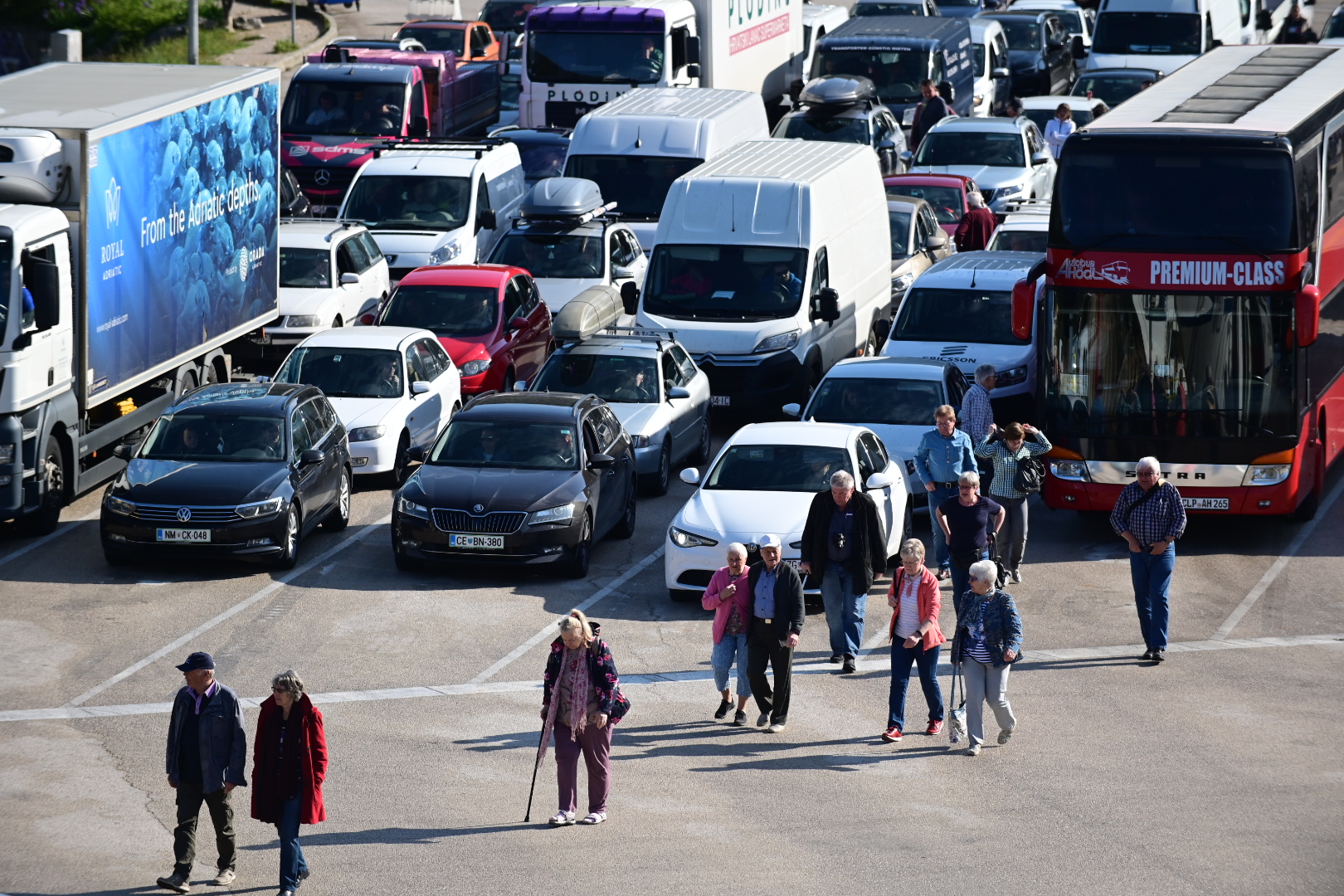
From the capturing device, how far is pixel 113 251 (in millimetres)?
20344

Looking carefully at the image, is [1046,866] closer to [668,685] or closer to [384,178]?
[668,685]

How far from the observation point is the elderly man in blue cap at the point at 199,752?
11531 millimetres

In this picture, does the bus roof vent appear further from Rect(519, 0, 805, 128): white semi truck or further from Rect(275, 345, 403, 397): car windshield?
Rect(519, 0, 805, 128): white semi truck

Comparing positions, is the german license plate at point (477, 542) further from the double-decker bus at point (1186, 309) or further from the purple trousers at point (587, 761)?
the purple trousers at point (587, 761)

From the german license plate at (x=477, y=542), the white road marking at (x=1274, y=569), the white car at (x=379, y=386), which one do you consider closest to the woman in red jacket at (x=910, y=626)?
the white road marking at (x=1274, y=569)

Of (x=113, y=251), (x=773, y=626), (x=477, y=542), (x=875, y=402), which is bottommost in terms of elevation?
(x=477, y=542)

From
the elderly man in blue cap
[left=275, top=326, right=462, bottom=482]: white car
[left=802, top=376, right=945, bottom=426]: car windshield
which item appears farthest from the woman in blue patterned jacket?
[left=275, top=326, right=462, bottom=482]: white car

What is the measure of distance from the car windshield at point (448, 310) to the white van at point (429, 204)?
11.8ft

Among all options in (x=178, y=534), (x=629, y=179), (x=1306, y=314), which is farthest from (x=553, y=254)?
(x=1306, y=314)

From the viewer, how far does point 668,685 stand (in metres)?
15.8

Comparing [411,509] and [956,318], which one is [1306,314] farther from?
[411,509]

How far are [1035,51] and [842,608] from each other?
109 ft

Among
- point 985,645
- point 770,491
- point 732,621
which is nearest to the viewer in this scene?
point 985,645

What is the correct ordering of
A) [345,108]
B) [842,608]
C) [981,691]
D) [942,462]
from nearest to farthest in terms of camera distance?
[981,691], [842,608], [942,462], [345,108]
